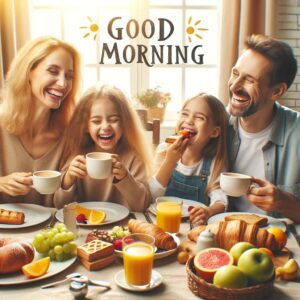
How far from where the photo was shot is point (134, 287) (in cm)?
118

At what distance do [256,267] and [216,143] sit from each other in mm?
1079

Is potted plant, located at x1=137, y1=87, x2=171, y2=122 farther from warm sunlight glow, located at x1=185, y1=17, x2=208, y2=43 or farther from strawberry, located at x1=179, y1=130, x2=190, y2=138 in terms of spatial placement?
strawberry, located at x1=179, y1=130, x2=190, y2=138

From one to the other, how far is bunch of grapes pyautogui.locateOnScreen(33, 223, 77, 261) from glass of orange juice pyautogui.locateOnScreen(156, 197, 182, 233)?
1.18 ft

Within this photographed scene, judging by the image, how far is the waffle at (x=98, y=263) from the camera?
128 centimetres

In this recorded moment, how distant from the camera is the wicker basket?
1.10 meters

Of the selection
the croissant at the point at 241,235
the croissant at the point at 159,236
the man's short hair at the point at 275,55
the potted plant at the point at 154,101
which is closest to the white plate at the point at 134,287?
the croissant at the point at 159,236

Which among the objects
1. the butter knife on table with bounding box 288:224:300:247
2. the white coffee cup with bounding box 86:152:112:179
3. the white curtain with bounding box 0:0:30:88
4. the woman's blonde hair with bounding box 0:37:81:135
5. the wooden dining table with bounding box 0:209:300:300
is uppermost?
the white curtain with bounding box 0:0:30:88

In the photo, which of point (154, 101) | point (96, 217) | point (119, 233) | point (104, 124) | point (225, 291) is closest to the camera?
point (225, 291)

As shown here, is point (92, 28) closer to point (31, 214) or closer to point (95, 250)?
point (31, 214)

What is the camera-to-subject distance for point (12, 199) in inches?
82.0

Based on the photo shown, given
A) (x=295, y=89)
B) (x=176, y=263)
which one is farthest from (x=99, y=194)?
(x=295, y=89)

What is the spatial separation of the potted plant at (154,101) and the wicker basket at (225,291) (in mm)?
2463

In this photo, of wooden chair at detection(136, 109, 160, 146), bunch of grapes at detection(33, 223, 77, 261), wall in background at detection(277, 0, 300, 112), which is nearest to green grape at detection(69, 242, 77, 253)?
bunch of grapes at detection(33, 223, 77, 261)

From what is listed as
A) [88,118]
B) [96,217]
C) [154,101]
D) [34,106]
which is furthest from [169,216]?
[154,101]
